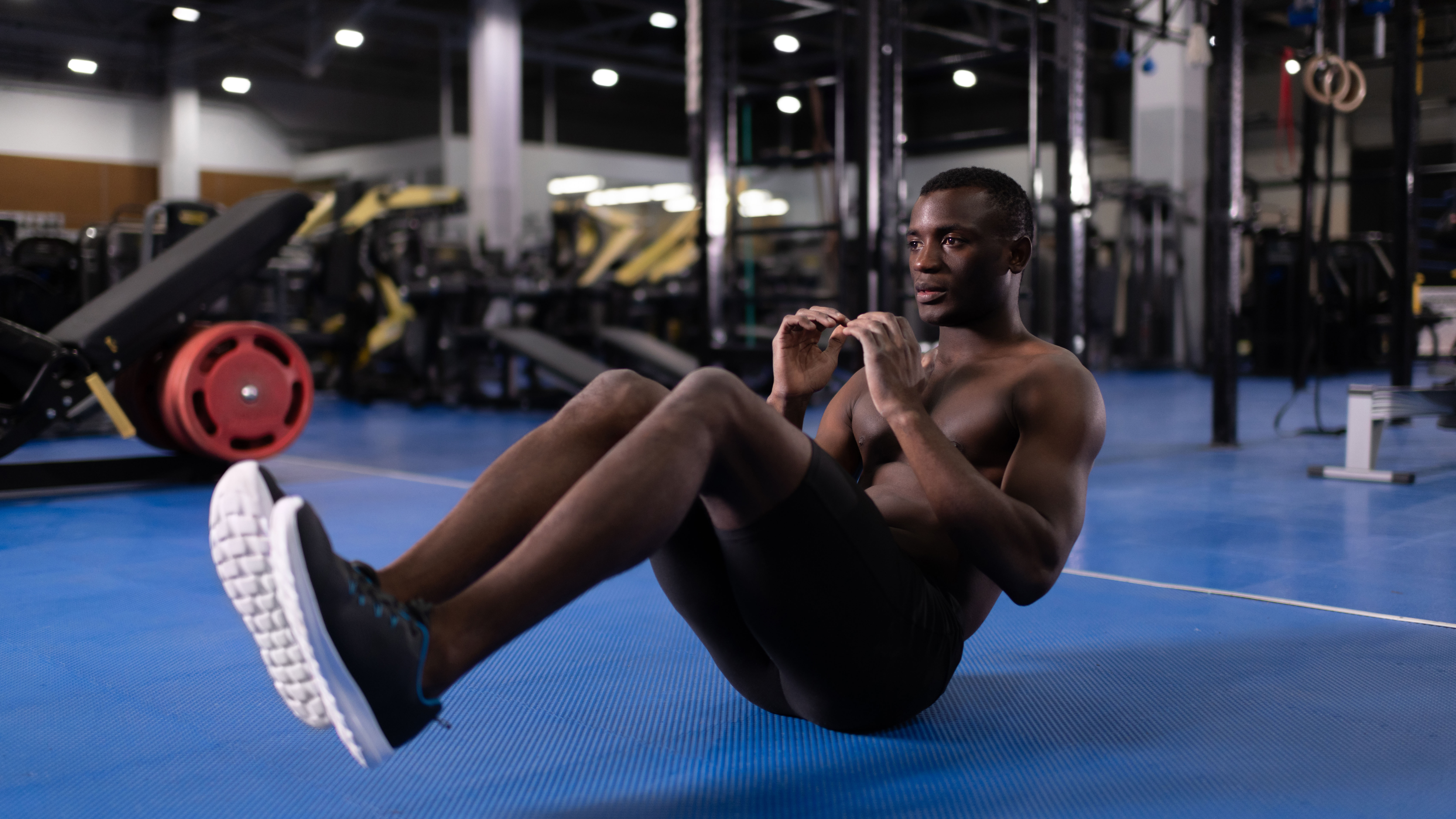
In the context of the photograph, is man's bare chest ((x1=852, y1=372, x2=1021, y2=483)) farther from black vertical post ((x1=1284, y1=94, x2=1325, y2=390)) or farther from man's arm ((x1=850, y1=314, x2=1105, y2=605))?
black vertical post ((x1=1284, y1=94, x2=1325, y2=390))

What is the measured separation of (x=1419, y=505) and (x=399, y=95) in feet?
59.1

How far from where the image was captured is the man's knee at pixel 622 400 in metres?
1.41

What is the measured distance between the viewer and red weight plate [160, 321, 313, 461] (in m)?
4.15

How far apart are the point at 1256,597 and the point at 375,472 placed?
11.6ft

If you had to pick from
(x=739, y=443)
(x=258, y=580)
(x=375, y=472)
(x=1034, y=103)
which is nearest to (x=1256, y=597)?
(x=739, y=443)

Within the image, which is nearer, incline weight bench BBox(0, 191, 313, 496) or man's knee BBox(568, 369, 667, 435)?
man's knee BBox(568, 369, 667, 435)

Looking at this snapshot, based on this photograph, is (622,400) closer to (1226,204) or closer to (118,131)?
(1226,204)

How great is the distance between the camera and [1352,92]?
5527 millimetres

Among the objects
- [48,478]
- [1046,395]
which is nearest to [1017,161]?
[48,478]

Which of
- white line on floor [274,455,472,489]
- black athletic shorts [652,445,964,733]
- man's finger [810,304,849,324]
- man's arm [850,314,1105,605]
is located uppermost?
man's finger [810,304,849,324]

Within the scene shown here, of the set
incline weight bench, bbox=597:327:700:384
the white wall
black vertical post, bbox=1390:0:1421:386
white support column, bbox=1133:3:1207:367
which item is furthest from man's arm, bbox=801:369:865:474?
the white wall

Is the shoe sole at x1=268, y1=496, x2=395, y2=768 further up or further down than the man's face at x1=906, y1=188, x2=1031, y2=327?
further down

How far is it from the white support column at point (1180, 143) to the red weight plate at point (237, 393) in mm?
9945

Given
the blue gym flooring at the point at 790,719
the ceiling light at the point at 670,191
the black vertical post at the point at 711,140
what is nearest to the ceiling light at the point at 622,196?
the ceiling light at the point at 670,191
